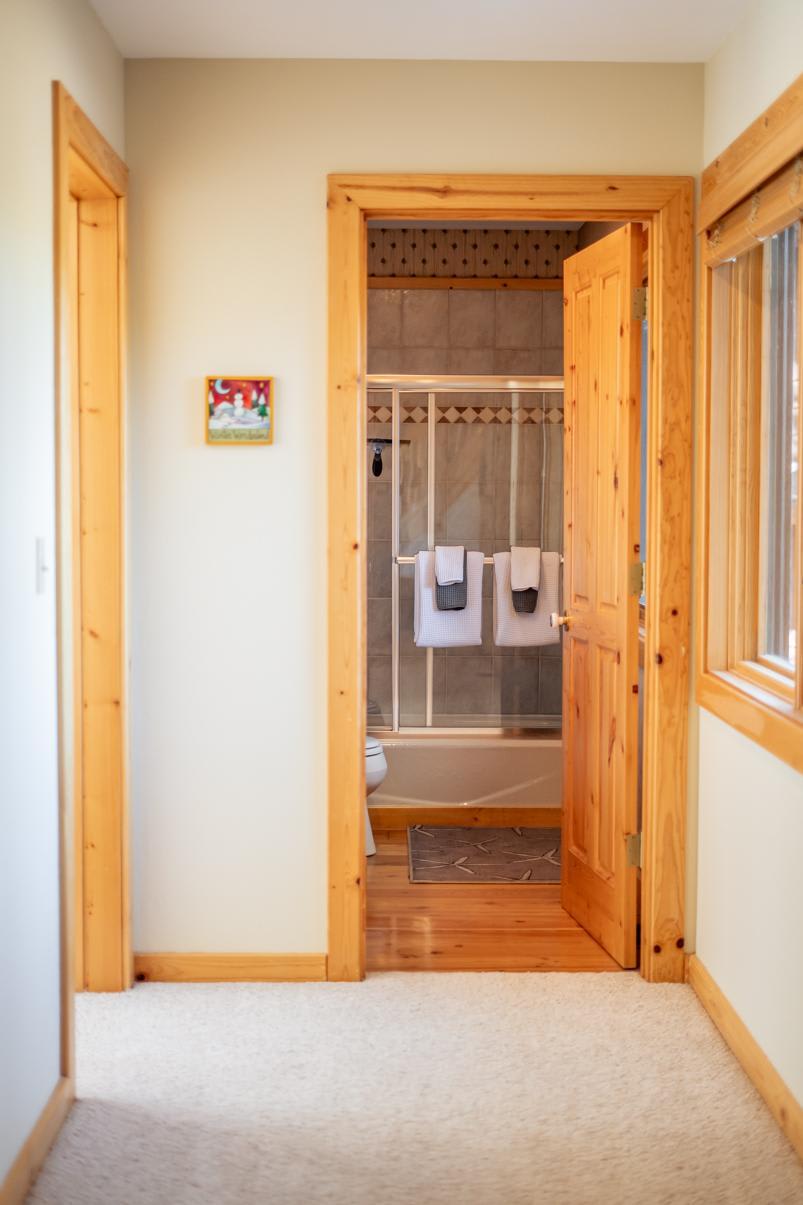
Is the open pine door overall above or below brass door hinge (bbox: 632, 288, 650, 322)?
below

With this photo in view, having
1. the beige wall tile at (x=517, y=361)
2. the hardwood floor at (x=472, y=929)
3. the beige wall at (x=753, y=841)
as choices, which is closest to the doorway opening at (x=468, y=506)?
the beige wall tile at (x=517, y=361)

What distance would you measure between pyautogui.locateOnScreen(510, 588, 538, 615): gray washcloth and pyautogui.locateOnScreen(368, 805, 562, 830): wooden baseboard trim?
0.88 m

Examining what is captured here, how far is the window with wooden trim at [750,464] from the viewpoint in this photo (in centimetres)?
283

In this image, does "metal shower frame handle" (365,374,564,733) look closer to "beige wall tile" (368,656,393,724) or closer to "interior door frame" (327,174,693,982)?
"beige wall tile" (368,656,393,724)

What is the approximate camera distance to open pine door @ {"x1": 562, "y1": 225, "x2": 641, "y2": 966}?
349cm

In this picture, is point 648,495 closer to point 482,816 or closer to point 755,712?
point 755,712

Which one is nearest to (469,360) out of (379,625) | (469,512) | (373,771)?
(469,512)

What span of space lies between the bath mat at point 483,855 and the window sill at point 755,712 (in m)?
1.40

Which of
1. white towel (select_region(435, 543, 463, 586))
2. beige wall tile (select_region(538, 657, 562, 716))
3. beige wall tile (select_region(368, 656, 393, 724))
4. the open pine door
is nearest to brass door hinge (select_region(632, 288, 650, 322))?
the open pine door

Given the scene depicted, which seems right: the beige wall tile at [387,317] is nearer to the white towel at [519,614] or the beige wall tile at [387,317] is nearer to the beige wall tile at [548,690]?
the white towel at [519,614]

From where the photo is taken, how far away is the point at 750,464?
3.12 m

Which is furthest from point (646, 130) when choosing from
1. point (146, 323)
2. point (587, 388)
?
point (146, 323)

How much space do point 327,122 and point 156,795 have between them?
190 cm

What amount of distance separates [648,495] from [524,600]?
206cm
